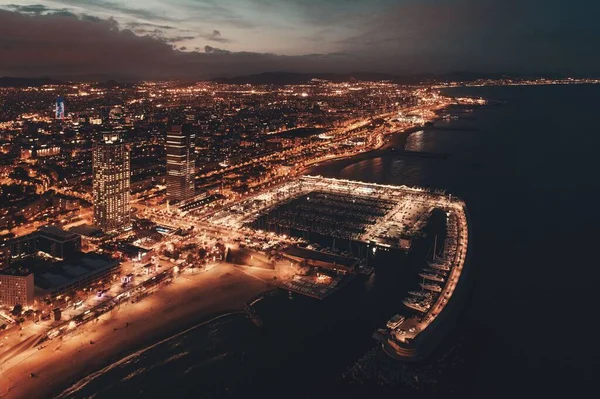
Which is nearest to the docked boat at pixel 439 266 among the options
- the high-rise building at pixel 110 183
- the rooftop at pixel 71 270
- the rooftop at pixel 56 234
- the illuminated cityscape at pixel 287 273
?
the illuminated cityscape at pixel 287 273

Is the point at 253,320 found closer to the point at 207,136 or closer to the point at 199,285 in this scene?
the point at 199,285

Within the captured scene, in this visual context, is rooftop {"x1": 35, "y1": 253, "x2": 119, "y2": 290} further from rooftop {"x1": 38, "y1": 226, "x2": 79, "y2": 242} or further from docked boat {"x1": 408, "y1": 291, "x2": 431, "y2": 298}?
docked boat {"x1": 408, "y1": 291, "x2": 431, "y2": 298}

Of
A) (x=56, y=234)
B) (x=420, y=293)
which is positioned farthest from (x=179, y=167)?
(x=420, y=293)

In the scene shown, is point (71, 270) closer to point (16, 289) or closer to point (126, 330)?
point (16, 289)

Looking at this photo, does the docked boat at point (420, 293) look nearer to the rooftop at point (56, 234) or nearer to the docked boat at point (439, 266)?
the docked boat at point (439, 266)

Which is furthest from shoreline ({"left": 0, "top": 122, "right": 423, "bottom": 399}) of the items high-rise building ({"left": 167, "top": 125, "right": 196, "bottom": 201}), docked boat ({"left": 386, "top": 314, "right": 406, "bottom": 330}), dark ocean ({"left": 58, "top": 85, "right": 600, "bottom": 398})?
high-rise building ({"left": 167, "top": 125, "right": 196, "bottom": 201})

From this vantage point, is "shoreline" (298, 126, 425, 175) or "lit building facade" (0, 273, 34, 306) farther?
"shoreline" (298, 126, 425, 175)
